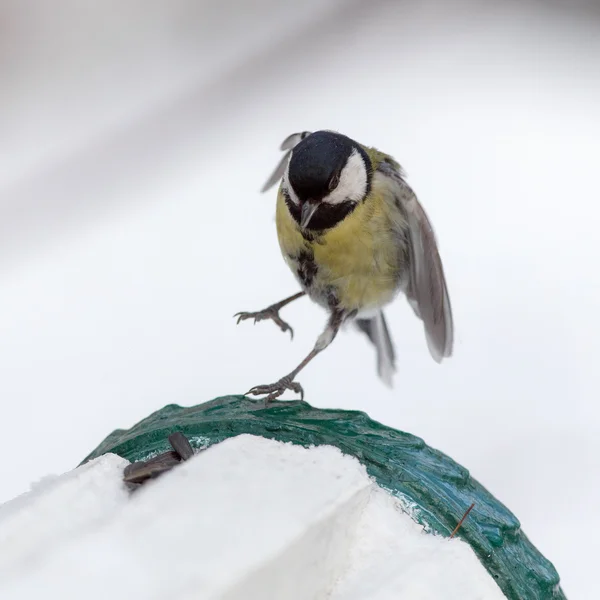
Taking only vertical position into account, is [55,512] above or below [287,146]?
below

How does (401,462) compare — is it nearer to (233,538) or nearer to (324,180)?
(233,538)

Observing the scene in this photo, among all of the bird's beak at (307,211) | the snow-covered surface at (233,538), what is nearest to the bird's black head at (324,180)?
the bird's beak at (307,211)

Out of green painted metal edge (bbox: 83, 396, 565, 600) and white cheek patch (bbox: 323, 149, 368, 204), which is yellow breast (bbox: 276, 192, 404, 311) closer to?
white cheek patch (bbox: 323, 149, 368, 204)

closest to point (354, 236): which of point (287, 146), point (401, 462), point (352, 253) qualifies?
point (352, 253)

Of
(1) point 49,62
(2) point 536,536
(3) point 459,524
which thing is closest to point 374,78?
(1) point 49,62

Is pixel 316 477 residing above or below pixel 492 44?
below

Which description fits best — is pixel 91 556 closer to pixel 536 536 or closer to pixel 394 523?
pixel 394 523

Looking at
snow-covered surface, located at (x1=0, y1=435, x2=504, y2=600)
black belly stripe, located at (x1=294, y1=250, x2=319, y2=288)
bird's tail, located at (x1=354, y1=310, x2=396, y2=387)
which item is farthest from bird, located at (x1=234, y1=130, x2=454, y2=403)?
snow-covered surface, located at (x1=0, y1=435, x2=504, y2=600)
